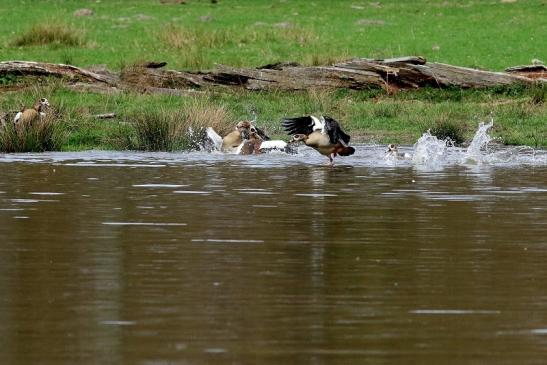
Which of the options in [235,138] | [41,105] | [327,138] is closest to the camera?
[327,138]

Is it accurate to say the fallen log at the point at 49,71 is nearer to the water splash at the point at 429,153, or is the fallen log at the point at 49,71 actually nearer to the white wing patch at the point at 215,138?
the white wing patch at the point at 215,138

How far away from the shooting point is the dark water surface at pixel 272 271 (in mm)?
6957

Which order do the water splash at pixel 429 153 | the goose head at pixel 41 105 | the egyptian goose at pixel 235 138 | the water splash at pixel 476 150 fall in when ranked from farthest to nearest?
the goose head at pixel 41 105
the egyptian goose at pixel 235 138
the water splash at pixel 476 150
the water splash at pixel 429 153

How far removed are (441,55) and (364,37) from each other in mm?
5178

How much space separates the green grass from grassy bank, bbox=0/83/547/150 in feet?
13.5

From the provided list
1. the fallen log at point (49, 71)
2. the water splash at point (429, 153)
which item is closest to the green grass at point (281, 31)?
the fallen log at point (49, 71)

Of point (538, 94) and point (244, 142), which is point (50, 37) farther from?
point (244, 142)

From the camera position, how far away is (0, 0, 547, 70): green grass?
3559 cm

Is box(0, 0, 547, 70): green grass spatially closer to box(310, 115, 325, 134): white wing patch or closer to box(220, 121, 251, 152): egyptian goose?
box(220, 121, 251, 152): egyptian goose

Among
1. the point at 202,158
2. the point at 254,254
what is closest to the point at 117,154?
the point at 202,158

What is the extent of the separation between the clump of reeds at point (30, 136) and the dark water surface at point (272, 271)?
477 cm

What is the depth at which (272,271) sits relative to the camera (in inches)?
363

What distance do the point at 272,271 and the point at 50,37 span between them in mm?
29579

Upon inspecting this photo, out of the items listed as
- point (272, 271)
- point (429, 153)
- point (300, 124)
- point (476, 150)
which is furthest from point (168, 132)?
point (272, 271)
